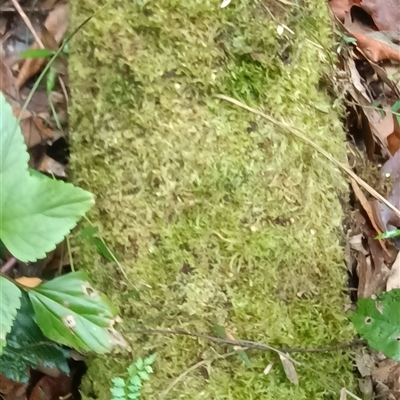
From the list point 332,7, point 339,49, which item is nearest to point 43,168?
point 339,49

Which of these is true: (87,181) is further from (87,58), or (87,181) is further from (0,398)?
(0,398)

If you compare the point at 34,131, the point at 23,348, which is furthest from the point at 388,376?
the point at 34,131

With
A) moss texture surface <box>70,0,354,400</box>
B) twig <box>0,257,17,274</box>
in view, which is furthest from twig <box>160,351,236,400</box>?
twig <box>0,257,17,274</box>

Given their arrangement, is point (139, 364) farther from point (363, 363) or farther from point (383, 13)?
point (383, 13)

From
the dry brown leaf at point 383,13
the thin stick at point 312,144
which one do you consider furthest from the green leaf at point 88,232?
the dry brown leaf at point 383,13

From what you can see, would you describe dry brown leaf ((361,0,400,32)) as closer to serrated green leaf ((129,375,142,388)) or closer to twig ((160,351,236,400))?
twig ((160,351,236,400))
